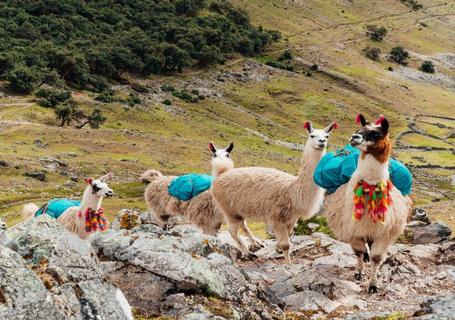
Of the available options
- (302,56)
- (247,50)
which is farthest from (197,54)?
(302,56)

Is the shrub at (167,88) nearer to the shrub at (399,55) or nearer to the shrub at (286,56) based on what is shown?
the shrub at (286,56)

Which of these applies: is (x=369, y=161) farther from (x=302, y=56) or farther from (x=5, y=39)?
(x=302, y=56)

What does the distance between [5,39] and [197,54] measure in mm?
39520

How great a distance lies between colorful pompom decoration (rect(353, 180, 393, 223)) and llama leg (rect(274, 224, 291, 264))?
8.85 ft

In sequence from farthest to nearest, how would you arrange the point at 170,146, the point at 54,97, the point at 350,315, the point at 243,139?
the point at 243,139 → the point at 54,97 → the point at 170,146 → the point at 350,315

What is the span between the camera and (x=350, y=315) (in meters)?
8.44

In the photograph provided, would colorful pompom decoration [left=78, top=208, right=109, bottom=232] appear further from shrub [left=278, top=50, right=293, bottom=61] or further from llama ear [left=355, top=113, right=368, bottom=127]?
shrub [left=278, top=50, right=293, bottom=61]

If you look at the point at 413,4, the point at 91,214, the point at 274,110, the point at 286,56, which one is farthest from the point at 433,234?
the point at 413,4

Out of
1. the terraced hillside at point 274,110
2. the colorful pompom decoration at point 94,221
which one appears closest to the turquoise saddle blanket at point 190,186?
the colorful pompom decoration at point 94,221

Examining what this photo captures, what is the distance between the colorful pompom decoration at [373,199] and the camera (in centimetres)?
983

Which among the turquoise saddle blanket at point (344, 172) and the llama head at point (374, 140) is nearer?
the llama head at point (374, 140)

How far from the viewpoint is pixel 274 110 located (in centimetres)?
10431

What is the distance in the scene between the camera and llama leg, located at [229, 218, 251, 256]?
13578 millimetres

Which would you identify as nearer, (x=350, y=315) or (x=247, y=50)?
(x=350, y=315)
